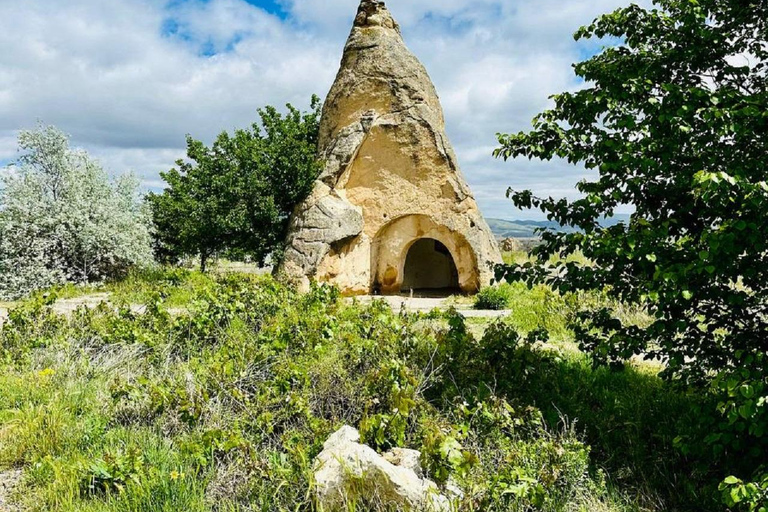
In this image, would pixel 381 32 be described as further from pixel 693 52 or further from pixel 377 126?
pixel 693 52

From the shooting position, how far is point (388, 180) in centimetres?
1512

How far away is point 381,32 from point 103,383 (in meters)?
13.3

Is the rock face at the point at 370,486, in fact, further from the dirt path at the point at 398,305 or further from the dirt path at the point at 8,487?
the dirt path at the point at 398,305

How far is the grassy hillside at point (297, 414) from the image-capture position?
3.77 m

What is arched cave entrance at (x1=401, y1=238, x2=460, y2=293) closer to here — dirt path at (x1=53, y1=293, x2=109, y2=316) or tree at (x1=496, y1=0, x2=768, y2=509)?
dirt path at (x1=53, y1=293, x2=109, y2=316)

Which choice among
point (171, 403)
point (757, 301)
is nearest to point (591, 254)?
point (757, 301)

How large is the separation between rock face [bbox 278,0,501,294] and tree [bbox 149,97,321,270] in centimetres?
75

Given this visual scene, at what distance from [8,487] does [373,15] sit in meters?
15.3

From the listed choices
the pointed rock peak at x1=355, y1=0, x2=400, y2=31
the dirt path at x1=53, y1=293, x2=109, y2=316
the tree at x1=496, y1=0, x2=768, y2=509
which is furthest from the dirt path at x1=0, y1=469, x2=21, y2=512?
the pointed rock peak at x1=355, y1=0, x2=400, y2=31

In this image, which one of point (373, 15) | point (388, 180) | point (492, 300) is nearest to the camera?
point (492, 300)

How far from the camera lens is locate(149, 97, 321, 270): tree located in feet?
47.5

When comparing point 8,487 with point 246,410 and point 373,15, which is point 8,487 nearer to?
point 246,410

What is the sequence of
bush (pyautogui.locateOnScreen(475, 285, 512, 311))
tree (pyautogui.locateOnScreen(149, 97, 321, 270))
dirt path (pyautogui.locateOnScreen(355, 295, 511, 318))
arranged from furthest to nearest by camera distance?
tree (pyautogui.locateOnScreen(149, 97, 321, 270)) → bush (pyautogui.locateOnScreen(475, 285, 512, 311)) → dirt path (pyautogui.locateOnScreen(355, 295, 511, 318))

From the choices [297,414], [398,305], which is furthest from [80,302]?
[297,414]
